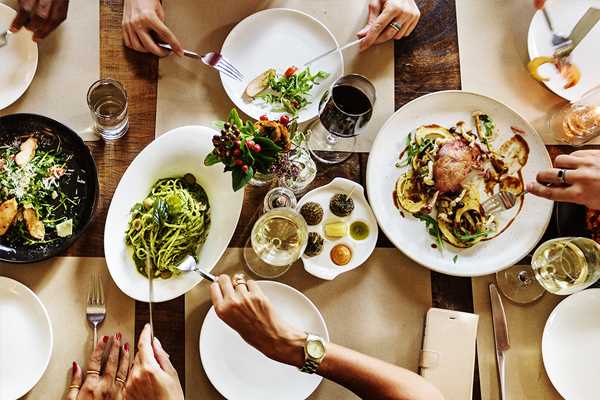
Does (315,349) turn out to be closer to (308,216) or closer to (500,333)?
(308,216)

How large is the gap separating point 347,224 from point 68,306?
0.91 m

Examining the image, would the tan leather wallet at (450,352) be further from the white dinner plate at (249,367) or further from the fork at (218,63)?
the fork at (218,63)

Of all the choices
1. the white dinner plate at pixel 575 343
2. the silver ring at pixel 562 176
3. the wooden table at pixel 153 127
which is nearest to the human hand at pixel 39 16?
the wooden table at pixel 153 127

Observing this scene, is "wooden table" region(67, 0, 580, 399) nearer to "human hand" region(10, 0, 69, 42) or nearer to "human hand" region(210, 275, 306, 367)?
"human hand" region(10, 0, 69, 42)

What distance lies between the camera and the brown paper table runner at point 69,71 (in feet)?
6.03

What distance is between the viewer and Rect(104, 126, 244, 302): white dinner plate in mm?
1675

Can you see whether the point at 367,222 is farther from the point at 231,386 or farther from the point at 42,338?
the point at 42,338

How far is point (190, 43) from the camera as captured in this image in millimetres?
1912

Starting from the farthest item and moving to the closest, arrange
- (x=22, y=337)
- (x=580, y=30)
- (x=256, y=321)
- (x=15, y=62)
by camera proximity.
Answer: (x=580, y=30) < (x=15, y=62) < (x=22, y=337) < (x=256, y=321)

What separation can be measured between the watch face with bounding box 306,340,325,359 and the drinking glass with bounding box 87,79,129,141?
2.92 ft

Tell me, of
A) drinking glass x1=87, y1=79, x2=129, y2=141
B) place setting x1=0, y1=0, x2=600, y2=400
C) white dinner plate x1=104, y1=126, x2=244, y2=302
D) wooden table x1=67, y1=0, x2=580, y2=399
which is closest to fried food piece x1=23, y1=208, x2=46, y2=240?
place setting x1=0, y1=0, x2=600, y2=400

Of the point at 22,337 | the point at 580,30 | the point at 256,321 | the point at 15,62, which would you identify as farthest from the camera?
the point at 580,30

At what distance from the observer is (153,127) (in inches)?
73.1

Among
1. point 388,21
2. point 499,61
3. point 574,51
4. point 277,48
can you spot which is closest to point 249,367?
point 277,48
